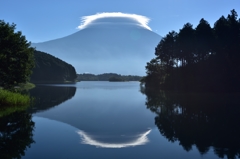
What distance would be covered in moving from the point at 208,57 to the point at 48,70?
85857mm

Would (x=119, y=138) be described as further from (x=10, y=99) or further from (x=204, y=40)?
(x=204, y=40)

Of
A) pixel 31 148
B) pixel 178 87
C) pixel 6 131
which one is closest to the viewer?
pixel 31 148

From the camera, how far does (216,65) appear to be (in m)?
38.0

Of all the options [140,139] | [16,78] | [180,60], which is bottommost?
[140,139]

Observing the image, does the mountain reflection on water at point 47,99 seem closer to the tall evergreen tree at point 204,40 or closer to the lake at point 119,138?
the lake at point 119,138

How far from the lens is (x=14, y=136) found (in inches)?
353

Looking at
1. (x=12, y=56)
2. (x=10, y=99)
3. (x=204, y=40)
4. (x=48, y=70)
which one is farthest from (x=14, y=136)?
(x=48, y=70)

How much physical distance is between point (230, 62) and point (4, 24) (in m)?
30.3

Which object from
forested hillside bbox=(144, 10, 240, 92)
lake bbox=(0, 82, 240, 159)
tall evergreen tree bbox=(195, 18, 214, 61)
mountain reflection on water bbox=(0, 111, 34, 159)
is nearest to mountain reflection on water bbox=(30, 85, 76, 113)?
mountain reflection on water bbox=(0, 111, 34, 159)

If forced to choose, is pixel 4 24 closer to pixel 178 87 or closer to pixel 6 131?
pixel 6 131

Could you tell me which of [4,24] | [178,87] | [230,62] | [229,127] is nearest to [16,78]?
[4,24]

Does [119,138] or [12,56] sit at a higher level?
[12,56]

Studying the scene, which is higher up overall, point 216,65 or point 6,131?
point 216,65

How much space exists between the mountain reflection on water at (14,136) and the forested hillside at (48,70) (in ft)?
326
